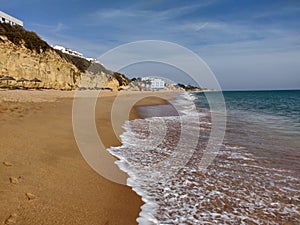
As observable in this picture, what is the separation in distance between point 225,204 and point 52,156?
3.21 meters

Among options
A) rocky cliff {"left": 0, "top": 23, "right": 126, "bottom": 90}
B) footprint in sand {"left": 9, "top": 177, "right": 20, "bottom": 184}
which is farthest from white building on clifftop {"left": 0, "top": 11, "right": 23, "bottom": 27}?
footprint in sand {"left": 9, "top": 177, "right": 20, "bottom": 184}

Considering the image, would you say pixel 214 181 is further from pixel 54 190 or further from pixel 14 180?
pixel 14 180

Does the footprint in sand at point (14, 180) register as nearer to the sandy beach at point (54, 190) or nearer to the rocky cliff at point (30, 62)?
the sandy beach at point (54, 190)

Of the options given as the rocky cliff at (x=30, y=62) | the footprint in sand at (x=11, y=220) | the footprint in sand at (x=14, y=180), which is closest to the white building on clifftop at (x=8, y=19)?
the rocky cliff at (x=30, y=62)

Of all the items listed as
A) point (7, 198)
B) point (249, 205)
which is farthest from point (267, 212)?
point (7, 198)

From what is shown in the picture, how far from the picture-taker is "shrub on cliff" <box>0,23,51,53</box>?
23.5m

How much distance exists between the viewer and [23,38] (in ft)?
82.8

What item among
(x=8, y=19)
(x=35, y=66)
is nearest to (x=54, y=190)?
(x=35, y=66)

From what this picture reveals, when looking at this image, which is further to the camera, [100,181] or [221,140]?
[221,140]

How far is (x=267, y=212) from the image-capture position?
2.81 metres

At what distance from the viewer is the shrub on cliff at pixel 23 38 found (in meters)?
23.5

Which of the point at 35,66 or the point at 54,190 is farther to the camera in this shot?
the point at 35,66

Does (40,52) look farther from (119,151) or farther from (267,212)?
(267,212)

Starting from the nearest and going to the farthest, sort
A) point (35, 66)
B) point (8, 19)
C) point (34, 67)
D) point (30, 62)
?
1. point (30, 62)
2. point (34, 67)
3. point (35, 66)
4. point (8, 19)
